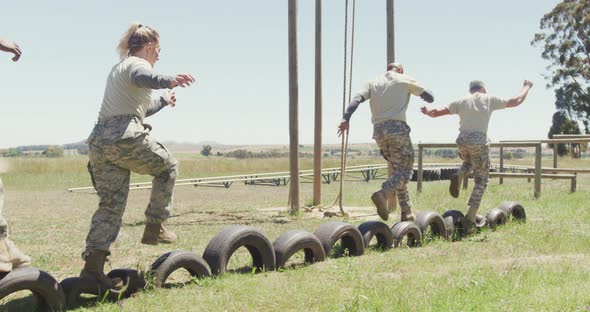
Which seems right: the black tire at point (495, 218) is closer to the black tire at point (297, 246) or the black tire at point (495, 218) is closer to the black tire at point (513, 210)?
the black tire at point (513, 210)

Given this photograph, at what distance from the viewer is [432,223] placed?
23.8 feet

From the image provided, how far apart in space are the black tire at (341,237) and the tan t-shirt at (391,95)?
1776 mm

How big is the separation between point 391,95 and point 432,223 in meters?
1.63

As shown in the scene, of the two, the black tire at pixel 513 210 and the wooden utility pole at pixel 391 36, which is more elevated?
the wooden utility pole at pixel 391 36

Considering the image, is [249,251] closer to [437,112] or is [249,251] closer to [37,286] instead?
[37,286]

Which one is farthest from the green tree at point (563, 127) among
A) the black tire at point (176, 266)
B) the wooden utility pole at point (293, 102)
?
the black tire at point (176, 266)

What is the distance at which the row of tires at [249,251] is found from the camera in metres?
3.94

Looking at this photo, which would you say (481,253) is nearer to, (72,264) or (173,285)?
(173,285)

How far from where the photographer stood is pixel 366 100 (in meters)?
7.46

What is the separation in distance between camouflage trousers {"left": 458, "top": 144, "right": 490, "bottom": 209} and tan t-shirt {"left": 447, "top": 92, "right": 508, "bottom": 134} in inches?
9.5

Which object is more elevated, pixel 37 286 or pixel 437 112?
pixel 437 112

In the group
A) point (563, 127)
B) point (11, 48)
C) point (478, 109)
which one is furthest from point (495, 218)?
point (563, 127)

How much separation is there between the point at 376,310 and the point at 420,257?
7.36 ft

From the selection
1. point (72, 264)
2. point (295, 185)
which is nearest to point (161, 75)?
point (72, 264)
